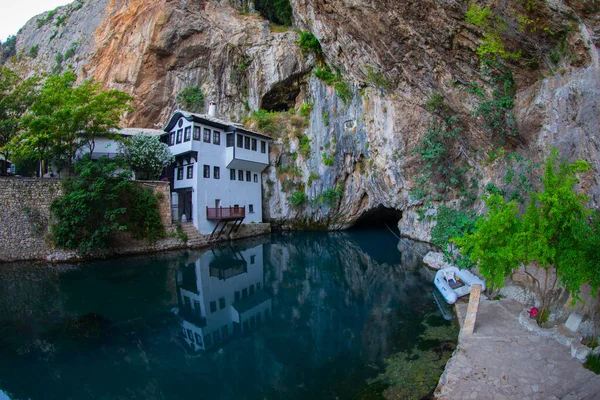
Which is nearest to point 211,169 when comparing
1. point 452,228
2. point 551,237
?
point 452,228

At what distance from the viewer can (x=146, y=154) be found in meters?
24.5

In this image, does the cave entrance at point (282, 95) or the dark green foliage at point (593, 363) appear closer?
the dark green foliage at point (593, 363)

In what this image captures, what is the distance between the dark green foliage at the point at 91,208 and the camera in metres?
19.5

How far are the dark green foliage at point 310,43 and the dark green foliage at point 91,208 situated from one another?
1932cm

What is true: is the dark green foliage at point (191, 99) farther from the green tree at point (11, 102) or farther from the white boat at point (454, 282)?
the white boat at point (454, 282)

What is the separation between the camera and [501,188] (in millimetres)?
16125

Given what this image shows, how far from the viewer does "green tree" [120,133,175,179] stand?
2431 centimetres

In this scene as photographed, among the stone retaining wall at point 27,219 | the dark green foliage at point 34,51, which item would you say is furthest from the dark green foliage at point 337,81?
the dark green foliage at point 34,51

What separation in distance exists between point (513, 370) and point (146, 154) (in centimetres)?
2382

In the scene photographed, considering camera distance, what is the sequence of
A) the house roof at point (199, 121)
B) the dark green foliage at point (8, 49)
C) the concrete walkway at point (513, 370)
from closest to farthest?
the concrete walkway at point (513, 370) < the house roof at point (199, 121) < the dark green foliage at point (8, 49)

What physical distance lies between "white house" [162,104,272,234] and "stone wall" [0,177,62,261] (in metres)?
8.20

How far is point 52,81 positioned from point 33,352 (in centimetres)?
1757

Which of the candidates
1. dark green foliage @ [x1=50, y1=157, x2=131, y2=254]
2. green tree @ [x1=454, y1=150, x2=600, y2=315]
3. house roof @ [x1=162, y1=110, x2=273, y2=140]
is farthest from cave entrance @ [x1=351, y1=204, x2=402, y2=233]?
green tree @ [x1=454, y1=150, x2=600, y2=315]

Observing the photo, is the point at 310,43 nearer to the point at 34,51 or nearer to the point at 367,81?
the point at 367,81
